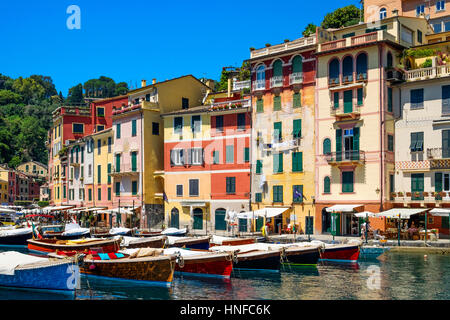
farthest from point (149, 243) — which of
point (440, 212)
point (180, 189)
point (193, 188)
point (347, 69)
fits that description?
point (347, 69)

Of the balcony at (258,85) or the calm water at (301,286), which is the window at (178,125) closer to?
the balcony at (258,85)

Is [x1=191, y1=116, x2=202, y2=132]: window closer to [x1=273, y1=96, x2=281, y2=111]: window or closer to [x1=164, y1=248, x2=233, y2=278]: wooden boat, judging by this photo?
[x1=273, y1=96, x2=281, y2=111]: window

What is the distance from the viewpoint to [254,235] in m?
51.5

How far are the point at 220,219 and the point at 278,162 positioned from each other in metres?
9.71

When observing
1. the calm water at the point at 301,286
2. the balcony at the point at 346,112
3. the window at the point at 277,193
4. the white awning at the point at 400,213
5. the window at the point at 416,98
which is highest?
the window at the point at 416,98

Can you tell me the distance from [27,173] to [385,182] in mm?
118265

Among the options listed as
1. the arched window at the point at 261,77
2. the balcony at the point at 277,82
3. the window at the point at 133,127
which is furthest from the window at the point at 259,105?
the window at the point at 133,127

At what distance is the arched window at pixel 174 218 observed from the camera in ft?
211

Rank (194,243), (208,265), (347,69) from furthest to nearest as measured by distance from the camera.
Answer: (347,69) → (194,243) → (208,265)

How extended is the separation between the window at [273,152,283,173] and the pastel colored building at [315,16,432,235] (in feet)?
13.4

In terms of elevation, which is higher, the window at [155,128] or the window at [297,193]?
the window at [155,128]

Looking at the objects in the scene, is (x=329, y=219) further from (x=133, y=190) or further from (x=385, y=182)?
(x=133, y=190)

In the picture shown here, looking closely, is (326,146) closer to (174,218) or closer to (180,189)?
(180,189)

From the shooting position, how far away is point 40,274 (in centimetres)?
2825
